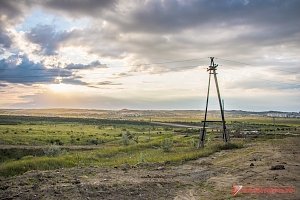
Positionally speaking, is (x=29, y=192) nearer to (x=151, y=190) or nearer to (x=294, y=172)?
(x=151, y=190)

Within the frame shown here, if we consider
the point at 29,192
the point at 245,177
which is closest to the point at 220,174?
the point at 245,177

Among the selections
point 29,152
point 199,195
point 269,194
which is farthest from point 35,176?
point 29,152

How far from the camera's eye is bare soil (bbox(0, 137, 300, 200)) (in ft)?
49.8

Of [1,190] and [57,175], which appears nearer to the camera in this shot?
[1,190]

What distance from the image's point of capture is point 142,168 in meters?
23.2

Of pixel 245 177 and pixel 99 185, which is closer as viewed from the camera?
pixel 99 185

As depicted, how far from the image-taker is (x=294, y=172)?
1966cm

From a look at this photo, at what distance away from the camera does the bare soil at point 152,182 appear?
15.2 meters

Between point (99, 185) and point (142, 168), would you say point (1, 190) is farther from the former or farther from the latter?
point (142, 168)

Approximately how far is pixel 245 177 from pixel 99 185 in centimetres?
734

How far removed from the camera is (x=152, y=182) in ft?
58.3

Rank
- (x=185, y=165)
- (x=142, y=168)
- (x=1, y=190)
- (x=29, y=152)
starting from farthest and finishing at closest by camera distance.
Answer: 1. (x=29, y=152)
2. (x=185, y=165)
3. (x=142, y=168)
4. (x=1, y=190)

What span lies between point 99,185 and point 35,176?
13.1 ft

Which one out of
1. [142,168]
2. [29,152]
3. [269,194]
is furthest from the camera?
[29,152]
